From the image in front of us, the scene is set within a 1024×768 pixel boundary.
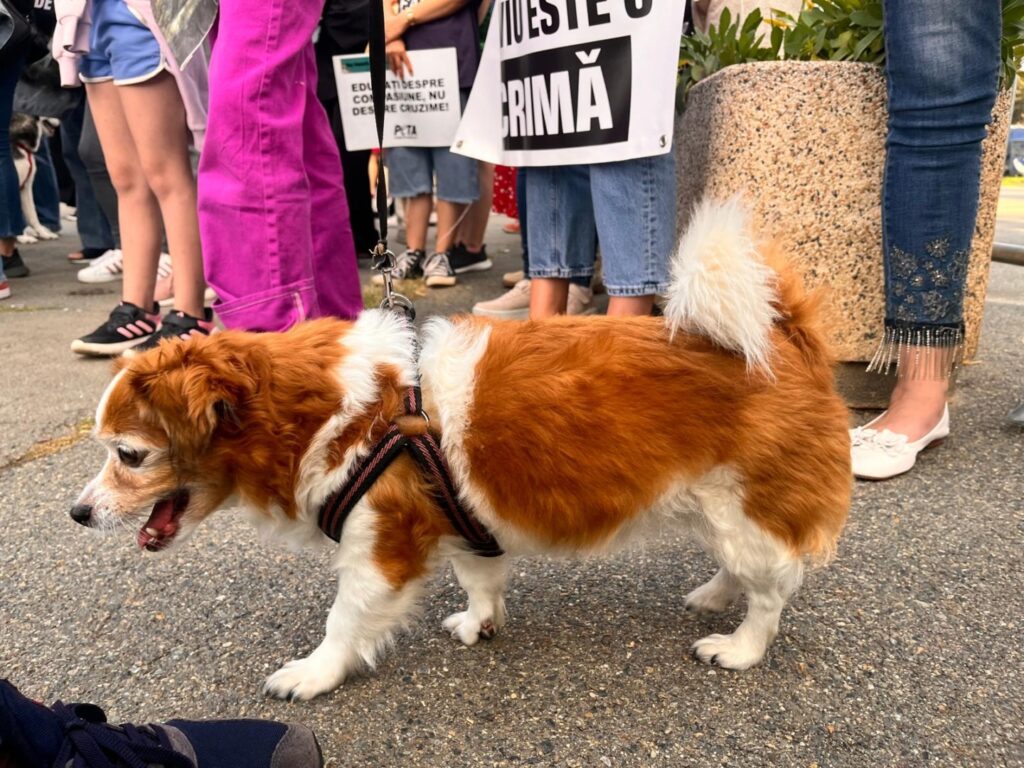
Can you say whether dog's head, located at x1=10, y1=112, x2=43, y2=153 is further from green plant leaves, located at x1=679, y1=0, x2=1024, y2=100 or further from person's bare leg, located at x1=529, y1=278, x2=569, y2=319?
green plant leaves, located at x1=679, y1=0, x2=1024, y2=100

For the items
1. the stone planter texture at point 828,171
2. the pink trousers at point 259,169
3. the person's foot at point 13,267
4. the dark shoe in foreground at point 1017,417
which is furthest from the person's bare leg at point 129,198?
the dark shoe in foreground at point 1017,417

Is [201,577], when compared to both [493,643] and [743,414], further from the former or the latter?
[743,414]

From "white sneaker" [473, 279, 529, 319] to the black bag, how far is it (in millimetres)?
3454

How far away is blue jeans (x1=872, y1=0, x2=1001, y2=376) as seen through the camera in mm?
2533

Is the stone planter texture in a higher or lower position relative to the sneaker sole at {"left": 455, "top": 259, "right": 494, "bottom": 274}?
higher

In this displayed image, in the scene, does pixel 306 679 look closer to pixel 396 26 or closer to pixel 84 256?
pixel 396 26

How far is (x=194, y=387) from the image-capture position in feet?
5.37

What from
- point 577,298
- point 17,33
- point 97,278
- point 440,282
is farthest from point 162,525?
point 97,278

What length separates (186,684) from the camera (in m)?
1.85

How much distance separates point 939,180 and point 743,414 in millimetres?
1539

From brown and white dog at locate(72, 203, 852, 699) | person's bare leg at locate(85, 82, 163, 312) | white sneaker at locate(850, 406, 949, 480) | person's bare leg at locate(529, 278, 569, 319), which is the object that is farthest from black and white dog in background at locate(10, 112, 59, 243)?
white sneaker at locate(850, 406, 949, 480)

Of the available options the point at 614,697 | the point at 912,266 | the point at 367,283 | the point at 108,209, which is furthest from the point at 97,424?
the point at 108,209

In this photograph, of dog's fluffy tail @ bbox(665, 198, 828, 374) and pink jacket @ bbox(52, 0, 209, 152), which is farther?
pink jacket @ bbox(52, 0, 209, 152)

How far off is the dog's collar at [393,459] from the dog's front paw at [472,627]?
380 mm
